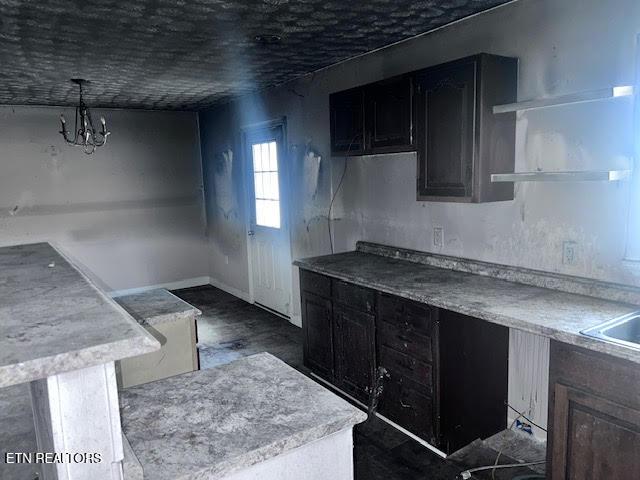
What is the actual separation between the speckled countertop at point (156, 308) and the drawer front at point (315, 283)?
956 mm

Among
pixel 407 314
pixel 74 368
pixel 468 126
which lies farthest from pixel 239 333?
pixel 74 368

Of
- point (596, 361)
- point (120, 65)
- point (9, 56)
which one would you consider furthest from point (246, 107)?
point (596, 361)

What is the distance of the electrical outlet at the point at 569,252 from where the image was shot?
7.88 feet

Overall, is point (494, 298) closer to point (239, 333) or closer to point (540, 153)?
point (540, 153)

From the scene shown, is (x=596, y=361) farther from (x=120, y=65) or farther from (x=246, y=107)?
(x=246, y=107)

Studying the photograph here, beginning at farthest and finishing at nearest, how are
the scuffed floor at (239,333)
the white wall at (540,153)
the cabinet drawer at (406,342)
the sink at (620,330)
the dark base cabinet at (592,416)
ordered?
the scuffed floor at (239,333) → the cabinet drawer at (406,342) → the white wall at (540,153) → the sink at (620,330) → the dark base cabinet at (592,416)

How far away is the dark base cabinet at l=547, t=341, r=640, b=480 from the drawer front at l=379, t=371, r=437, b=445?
712 millimetres

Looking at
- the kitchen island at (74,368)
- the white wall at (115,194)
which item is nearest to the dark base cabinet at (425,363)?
the kitchen island at (74,368)

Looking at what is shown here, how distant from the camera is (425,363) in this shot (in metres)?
2.53

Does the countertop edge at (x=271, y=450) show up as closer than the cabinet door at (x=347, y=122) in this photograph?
Yes

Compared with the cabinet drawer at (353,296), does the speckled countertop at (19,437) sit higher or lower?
higher

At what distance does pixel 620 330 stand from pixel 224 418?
1576 millimetres

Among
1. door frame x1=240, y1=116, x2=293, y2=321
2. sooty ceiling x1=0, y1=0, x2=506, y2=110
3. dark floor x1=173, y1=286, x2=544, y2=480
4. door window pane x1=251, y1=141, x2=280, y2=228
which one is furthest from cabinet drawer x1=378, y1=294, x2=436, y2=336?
door window pane x1=251, y1=141, x2=280, y2=228

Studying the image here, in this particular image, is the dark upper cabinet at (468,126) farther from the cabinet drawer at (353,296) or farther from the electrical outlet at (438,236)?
the cabinet drawer at (353,296)
